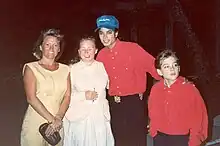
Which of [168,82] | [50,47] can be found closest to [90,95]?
[50,47]

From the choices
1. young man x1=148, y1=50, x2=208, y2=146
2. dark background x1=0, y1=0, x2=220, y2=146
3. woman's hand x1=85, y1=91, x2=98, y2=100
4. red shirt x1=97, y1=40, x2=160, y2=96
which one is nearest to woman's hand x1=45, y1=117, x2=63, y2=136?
woman's hand x1=85, y1=91, x2=98, y2=100

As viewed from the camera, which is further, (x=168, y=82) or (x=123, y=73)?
(x=123, y=73)

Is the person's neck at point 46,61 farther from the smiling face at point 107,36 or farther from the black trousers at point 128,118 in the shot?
the black trousers at point 128,118

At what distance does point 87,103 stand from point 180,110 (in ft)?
2.05

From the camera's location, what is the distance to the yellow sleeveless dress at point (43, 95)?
123 inches

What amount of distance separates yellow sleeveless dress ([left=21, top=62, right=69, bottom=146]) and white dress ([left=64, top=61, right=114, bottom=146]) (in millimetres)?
98

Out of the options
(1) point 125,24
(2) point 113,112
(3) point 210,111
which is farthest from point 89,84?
(1) point 125,24

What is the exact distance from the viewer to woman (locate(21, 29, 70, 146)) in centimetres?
312

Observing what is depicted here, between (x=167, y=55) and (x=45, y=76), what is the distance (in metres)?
0.80

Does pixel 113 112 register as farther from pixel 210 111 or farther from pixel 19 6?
pixel 19 6

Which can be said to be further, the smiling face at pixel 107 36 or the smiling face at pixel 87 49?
the smiling face at pixel 107 36

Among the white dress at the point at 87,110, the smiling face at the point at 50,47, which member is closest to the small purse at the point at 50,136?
the white dress at the point at 87,110

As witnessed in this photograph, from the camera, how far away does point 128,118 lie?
3.55 m

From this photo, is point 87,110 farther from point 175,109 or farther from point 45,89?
point 175,109
